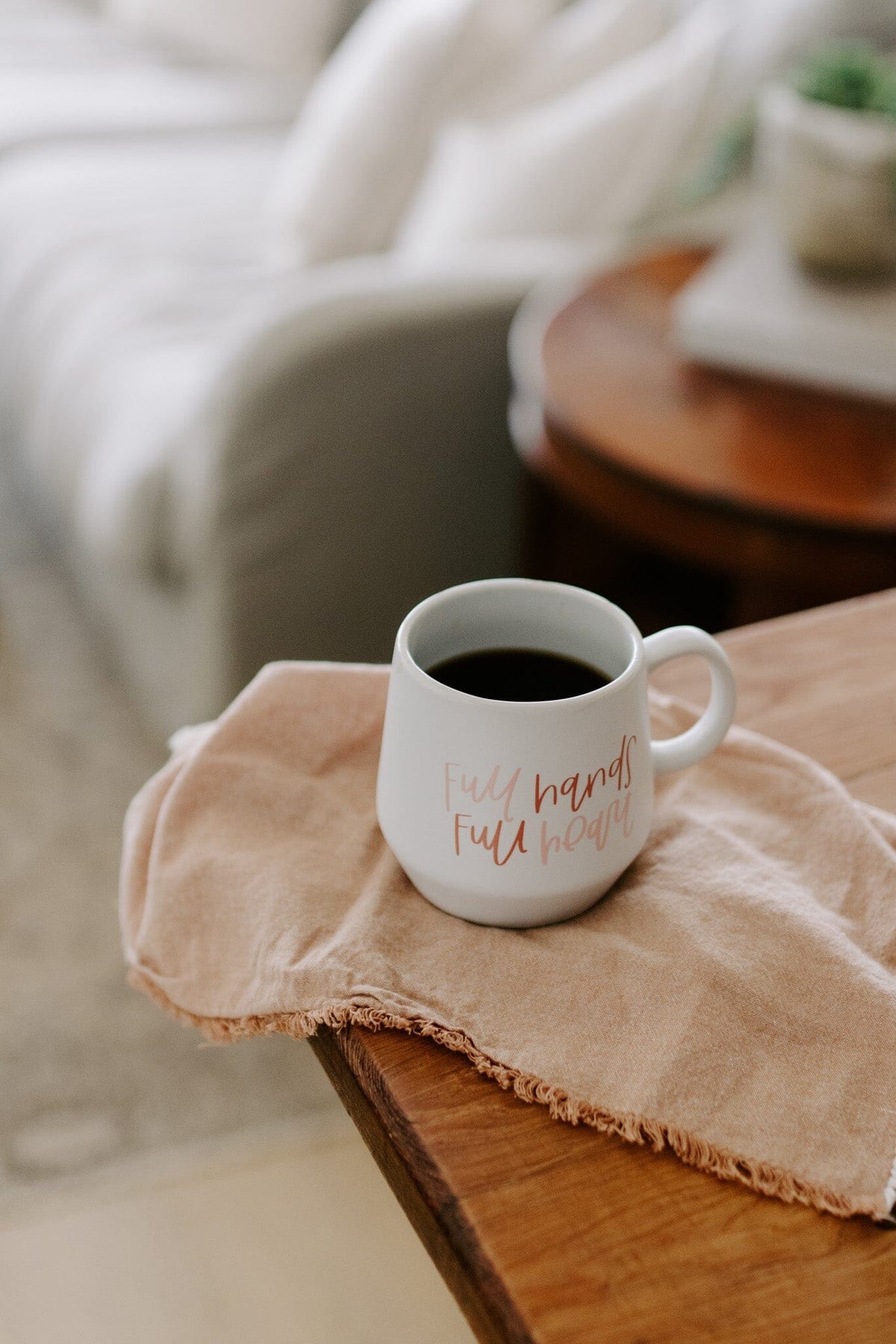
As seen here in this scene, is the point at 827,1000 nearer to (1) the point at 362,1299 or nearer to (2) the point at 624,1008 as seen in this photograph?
(2) the point at 624,1008

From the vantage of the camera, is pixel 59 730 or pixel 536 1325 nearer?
pixel 536 1325

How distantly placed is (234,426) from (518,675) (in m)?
0.76

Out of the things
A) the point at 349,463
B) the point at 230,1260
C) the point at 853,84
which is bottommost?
the point at 230,1260

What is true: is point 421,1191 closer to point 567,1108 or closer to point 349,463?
point 567,1108

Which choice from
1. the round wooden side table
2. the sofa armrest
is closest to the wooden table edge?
the round wooden side table

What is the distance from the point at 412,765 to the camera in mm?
433

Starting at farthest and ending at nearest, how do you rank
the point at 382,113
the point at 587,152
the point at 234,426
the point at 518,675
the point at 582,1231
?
1. the point at 382,113
2. the point at 587,152
3. the point at 234,426
4. the point at 518,675
5. the point at 582,1231

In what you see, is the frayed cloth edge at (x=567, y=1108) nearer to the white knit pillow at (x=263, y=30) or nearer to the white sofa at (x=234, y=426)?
the white sofa at (x=234, y=426)

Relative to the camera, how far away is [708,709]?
478mm

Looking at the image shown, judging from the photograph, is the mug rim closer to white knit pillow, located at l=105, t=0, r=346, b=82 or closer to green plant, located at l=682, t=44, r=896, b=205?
green plant, located at l=682, t=44, r=896, b=205

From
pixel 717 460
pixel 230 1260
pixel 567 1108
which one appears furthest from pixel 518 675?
pixel 230 1260

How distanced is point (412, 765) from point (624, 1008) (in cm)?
12

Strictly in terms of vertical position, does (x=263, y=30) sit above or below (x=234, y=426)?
above

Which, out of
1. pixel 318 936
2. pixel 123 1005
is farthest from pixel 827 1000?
pixel 123 1005
